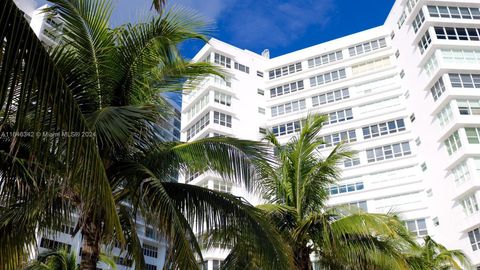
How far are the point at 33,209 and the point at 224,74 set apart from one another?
15.5 ft

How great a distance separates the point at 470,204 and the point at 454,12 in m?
19.4

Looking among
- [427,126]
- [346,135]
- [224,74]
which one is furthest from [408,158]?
[224,74]

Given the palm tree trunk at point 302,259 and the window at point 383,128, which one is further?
the window at point 383,128

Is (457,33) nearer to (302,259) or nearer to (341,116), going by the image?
(341,116)

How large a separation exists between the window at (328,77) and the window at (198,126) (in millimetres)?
13485

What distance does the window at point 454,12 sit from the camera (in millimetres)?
45438

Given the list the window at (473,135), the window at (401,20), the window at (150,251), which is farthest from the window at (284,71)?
the window at (150,251)

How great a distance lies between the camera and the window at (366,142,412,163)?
157ft

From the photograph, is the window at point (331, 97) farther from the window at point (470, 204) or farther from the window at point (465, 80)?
the window at point (470, 204)

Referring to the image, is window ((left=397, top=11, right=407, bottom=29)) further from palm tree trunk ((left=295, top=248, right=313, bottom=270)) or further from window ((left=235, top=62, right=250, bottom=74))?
palm tree trunk ((left=295, top=248, right=313, bottom=270))

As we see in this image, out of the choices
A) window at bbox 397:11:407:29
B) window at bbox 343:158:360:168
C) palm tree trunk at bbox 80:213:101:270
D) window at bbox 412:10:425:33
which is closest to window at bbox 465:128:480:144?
window at bbox 412:10:425:33

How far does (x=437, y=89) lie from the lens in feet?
143

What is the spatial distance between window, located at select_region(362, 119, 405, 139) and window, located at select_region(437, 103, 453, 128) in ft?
22.0

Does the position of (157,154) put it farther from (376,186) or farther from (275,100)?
(275,100)
